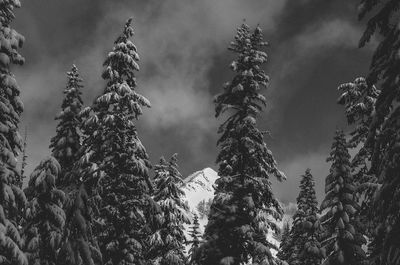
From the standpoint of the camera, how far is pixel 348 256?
2559 cm

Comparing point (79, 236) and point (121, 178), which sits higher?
point (121, 178)

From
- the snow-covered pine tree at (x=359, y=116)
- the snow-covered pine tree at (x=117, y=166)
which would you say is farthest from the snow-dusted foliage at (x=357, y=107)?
the snow-covered pine tree at (x=117, y=166)

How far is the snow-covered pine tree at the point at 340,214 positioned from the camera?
84.0ft

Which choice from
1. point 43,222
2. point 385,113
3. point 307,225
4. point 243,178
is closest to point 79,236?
point 43,222

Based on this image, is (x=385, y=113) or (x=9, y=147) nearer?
(x=385, y=113)

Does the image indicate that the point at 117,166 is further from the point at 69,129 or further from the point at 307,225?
the point at 307,225

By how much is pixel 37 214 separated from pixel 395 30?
18002 mm

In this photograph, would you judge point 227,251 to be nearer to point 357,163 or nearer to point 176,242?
point 357,163

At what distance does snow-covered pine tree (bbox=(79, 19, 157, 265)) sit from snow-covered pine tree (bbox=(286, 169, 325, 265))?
1909 cm

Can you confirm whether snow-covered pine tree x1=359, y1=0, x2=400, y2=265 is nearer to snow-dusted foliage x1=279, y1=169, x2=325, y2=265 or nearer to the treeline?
the treeline

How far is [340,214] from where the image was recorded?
26500 mm

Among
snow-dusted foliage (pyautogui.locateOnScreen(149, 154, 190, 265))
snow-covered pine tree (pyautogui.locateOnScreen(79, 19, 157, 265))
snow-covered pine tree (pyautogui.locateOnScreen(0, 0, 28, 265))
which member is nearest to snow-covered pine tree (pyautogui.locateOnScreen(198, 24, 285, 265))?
snow-covered pine tree (pyautogui.locateOnScreen(79, 19, 157, 265))

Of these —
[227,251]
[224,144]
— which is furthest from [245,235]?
[224,144]

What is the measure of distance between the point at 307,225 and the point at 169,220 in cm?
1219
